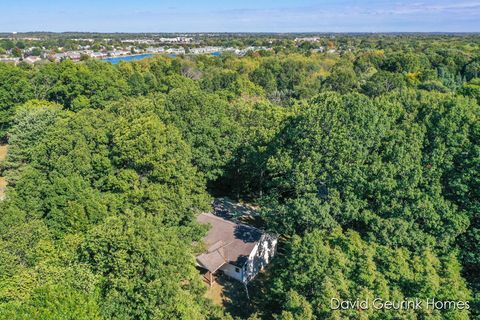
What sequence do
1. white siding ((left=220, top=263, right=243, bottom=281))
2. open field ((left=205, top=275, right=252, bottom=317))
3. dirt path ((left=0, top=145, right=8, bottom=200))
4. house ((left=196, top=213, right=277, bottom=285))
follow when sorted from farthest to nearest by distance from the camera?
dirt path ((left=0, top=145, right=8, bottom=200)) < white siding ((left=220, top=263, right=243, bottom=281)) < house ((left=196, top=213, right=277, bottom=285)) < open field ((left=205, top=275, right=252, bottom=317))

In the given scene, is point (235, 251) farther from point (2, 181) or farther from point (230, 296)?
point (2, 181)

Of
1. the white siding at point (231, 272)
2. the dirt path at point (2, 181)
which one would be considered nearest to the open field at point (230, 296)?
the white siding at point (231, 272)

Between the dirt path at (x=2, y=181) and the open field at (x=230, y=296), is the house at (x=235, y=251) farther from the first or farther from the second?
the dirt path at (x=2, y=181)

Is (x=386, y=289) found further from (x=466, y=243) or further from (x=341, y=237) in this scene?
(x=466, y=243)

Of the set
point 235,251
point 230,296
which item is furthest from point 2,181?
point 230,296

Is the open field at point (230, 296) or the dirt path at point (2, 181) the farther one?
the dirt path at point (2, 181)

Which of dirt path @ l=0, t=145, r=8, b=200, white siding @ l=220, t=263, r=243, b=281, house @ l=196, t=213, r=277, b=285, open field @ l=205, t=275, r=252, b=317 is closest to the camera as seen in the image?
open field @ l=205, t=275, r=252, b=317

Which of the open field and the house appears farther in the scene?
the house

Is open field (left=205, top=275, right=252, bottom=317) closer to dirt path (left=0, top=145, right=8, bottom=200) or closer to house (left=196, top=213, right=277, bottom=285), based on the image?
house (left=196, top=213, right=277, bottom=285)

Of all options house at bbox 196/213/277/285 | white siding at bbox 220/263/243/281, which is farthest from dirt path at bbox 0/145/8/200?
white siding at bbox 220/263/243/281
